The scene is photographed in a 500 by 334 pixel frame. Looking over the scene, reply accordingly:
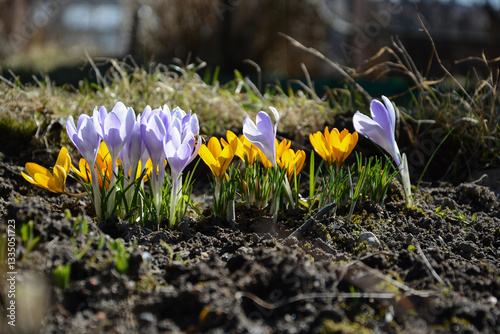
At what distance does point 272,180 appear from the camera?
1929mm

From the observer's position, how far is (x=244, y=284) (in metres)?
1.28

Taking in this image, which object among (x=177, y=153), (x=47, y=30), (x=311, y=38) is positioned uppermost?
(x=177, y=153)

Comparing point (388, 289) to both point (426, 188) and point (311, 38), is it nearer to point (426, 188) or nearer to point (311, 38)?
point (426, 188)

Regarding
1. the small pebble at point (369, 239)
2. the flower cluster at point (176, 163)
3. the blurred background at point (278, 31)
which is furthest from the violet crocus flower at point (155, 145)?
the blurred background at point (278, 31)

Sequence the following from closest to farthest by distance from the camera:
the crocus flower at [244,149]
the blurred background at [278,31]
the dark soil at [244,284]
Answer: the dark soil at [244,284]
the crocus flower at [244,149]
the blurred background at [278,31]

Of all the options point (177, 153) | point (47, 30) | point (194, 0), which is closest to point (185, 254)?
point (177, 153)

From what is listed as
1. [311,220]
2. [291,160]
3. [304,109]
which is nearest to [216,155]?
[291,160]

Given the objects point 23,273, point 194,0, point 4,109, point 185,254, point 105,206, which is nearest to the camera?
point 23,273

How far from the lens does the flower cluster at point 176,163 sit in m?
1.72

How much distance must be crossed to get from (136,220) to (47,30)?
12090 mm

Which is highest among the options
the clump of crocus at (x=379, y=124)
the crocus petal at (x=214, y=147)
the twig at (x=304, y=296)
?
the clump of crocus at (x=379, y=124)

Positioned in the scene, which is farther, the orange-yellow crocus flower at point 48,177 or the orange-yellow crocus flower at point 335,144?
the orange-yellow crocus flower at point 335,144

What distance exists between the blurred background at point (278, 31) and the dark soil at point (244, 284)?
5061 millimetres

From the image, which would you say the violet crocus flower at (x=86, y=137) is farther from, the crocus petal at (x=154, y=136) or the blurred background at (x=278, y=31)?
the blurred background at (x=278, y=31)
